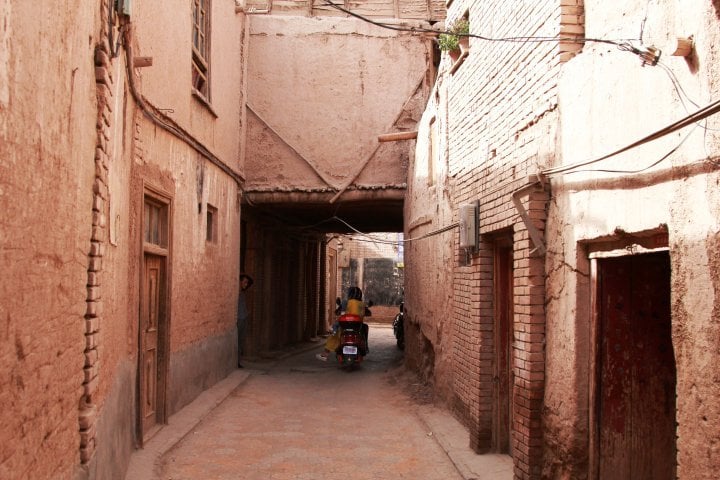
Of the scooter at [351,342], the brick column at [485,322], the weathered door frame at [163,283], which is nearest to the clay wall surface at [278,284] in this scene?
the scooter at [351,342]

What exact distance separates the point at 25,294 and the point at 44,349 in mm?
425

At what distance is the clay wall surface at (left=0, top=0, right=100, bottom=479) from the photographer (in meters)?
2.67

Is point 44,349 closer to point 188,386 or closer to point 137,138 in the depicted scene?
point 137,138

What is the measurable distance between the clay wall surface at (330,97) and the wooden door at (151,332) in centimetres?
559

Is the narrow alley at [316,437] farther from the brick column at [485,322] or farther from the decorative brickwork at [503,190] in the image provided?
the brick column at [485,322]

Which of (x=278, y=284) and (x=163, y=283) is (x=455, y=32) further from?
(x=278, y=284)

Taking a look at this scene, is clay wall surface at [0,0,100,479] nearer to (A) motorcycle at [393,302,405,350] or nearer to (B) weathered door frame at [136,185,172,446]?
(B) weathered door frame at [136,185,172,446]

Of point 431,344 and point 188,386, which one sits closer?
point 188,386

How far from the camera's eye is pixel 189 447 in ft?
23.7

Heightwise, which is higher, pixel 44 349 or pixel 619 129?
pixel 619 129

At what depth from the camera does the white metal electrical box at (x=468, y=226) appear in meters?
7.05

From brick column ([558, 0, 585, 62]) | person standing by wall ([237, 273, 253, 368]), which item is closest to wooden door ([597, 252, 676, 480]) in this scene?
brick column ([558, 0, 585, 62])

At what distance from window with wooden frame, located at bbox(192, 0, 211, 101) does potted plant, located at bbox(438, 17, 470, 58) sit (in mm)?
3340

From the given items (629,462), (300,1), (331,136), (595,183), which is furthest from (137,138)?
(300,1)
